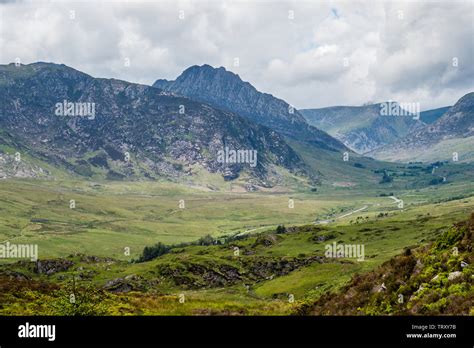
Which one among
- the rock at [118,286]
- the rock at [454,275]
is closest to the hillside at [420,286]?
the rock at [454,275]

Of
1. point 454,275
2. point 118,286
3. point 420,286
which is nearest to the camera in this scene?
point 454,275

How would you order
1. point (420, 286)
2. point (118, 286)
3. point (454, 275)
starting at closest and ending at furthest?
1. point (454, 275)
2. point (420, 286)
3. point (118, 286)

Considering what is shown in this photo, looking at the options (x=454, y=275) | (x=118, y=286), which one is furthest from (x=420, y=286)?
(x=118, y=286)

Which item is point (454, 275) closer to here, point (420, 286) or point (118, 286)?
point (420, 286)

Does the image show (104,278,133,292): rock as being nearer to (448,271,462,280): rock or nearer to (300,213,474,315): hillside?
(300,213,474,315): hillside

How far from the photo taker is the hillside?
2732 centimetres

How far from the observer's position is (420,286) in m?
31.2

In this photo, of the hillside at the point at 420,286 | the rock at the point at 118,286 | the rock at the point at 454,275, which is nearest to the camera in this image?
the hillside at the point at 420,286

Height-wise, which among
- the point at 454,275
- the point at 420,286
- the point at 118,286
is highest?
the point at 454,275

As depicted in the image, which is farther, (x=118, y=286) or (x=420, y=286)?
(x=118, y=286)

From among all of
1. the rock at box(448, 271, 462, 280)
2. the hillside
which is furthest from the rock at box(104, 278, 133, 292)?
the rock at box(448, 271, 462, 280)

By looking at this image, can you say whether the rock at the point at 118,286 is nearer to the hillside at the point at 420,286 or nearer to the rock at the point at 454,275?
the hillside at the point at 420,286

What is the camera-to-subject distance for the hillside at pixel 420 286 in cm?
2732
